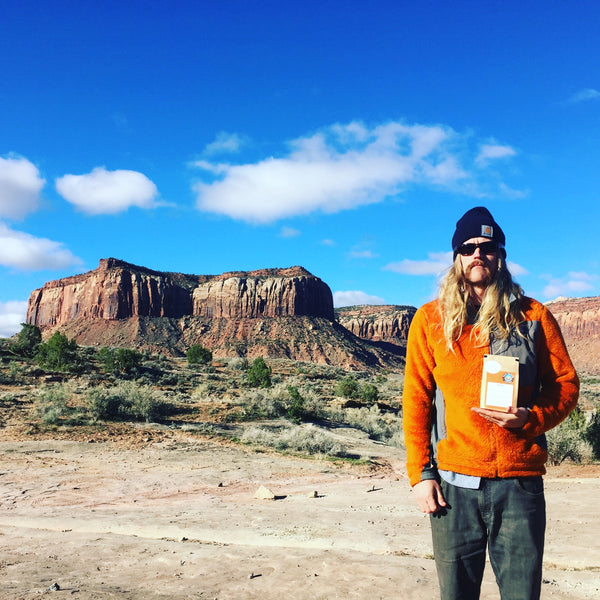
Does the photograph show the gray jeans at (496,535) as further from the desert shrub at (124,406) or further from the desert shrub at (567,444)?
the desert shrub at (124,406)

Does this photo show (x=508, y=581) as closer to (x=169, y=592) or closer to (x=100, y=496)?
(x=169, y=592)

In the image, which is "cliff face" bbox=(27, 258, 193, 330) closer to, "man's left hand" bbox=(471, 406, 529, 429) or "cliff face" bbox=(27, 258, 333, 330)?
"cliff face" bbox=(27, 258, 333, 330)

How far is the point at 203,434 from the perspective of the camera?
55.6 feet

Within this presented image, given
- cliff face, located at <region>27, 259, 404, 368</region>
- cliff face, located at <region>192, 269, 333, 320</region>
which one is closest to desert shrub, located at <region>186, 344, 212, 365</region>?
cliff face, located at <region>27, 259, 404, 368</region>

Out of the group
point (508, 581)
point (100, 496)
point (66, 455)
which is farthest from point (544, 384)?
point (66, 455)

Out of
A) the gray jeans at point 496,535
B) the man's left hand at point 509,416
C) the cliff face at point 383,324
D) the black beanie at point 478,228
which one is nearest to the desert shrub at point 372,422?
the gray jeans at point 496,535

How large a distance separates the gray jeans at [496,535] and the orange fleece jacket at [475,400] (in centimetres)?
11

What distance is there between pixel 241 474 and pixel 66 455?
512 centimetres

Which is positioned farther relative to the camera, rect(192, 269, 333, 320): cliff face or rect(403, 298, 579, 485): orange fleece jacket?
rect(192, 269, 333, 320): cliff face

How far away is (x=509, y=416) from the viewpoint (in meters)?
2.40

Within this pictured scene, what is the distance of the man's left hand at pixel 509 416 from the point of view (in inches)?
94.9

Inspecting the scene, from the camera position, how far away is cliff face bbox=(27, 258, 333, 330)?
4173 inches

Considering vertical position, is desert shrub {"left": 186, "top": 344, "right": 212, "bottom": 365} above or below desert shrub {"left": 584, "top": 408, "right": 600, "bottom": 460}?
above

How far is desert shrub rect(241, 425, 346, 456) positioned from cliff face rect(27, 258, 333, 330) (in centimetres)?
9006
